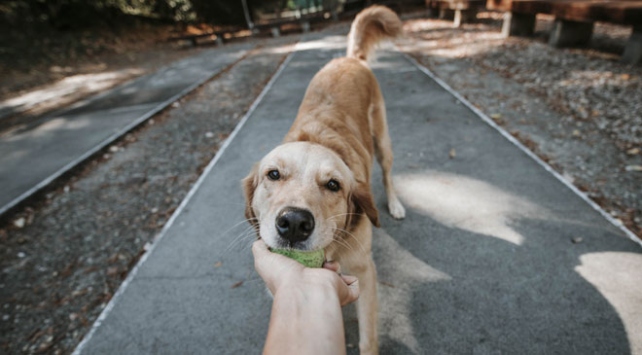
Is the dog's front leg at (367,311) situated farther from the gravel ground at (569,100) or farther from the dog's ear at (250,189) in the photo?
the gravel ground at (569,100)

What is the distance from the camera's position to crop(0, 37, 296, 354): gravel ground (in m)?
2.62

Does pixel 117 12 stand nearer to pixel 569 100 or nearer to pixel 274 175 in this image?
pixel 274 175

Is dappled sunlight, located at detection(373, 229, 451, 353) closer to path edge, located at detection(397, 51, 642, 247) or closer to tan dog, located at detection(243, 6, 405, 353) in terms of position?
tan dog, located at detection(243, 6, 405, 353)

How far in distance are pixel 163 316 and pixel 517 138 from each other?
4570 millimetres

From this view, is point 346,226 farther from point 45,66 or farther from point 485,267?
point 45,66

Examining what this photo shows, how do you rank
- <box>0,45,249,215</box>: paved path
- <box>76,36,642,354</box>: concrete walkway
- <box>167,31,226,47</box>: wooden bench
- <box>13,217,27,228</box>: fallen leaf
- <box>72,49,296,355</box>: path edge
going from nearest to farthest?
<box>76,36,642,354</box>: concrete walkway → <box>72,49,296,355</box>: path edge → <box>13,217,27,228</box>: fallen leaf → <box>0,45,249,215</box>: paved path → <box>167,31,226,47</box>: wooden bench

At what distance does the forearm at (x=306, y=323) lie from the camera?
1.17m

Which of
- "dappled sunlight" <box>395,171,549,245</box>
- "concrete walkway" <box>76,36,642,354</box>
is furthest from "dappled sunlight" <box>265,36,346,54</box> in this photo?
"concrete walkway" <box>76,36,642,354</box>

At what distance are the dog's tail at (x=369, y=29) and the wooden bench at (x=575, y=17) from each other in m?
4.48

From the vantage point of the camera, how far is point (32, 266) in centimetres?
316

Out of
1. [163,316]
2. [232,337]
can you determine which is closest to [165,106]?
[163,316]

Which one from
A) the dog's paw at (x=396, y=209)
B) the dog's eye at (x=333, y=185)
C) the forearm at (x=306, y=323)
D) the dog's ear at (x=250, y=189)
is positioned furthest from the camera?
the dog's paw at (x=396, y=209)

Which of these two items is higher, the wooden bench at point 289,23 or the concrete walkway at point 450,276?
the wooden bench at point 289,23

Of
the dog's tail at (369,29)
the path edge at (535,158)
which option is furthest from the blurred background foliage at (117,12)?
the dog's tail at (369,29)
